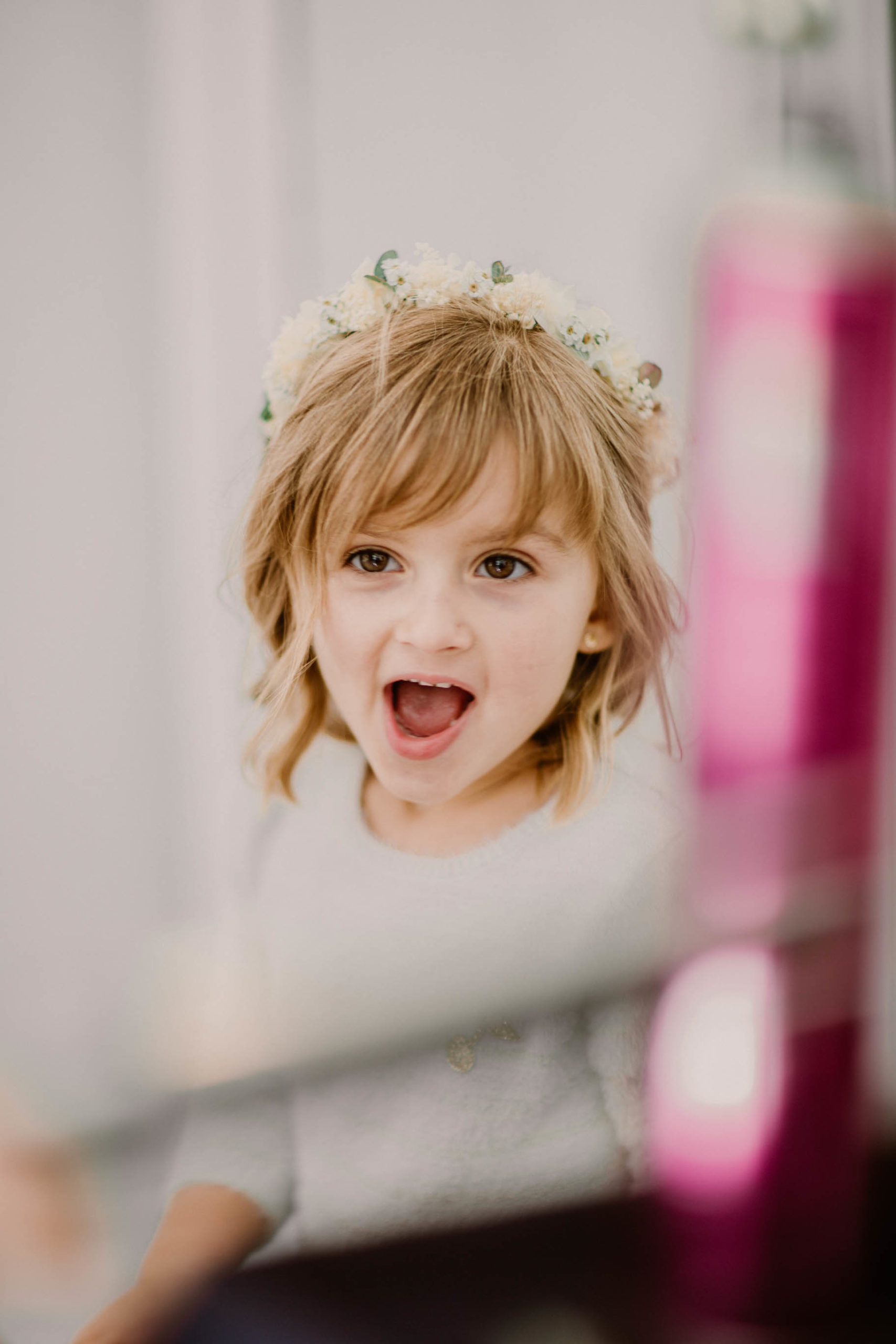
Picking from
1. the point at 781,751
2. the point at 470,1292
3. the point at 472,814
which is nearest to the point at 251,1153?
the point at 470,1292

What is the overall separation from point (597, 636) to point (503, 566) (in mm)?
96

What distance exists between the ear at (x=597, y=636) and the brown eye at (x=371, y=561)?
14cm

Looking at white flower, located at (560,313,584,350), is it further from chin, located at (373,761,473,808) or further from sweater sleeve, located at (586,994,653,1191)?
sweater sleeve, located at (586,994,653,1191)

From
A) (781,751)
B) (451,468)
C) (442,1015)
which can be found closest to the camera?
(451,468)

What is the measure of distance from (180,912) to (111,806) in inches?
3.7

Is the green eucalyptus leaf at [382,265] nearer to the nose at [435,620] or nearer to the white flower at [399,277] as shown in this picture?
the white flower at [399,277]

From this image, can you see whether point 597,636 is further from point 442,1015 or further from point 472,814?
point 442,1015

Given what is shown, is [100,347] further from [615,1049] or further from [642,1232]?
[642,1232]

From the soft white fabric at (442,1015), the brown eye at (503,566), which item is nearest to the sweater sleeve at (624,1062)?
the soft white fabric at (442,1015)

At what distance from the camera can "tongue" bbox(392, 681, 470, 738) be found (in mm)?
564

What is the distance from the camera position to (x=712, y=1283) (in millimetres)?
745

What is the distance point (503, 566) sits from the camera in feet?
1.77

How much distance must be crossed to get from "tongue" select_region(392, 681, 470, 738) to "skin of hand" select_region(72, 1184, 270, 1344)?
14.6 inches

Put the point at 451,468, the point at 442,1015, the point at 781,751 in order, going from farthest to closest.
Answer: the point at 781,751, the point at 442,1015, the point at 451,468
